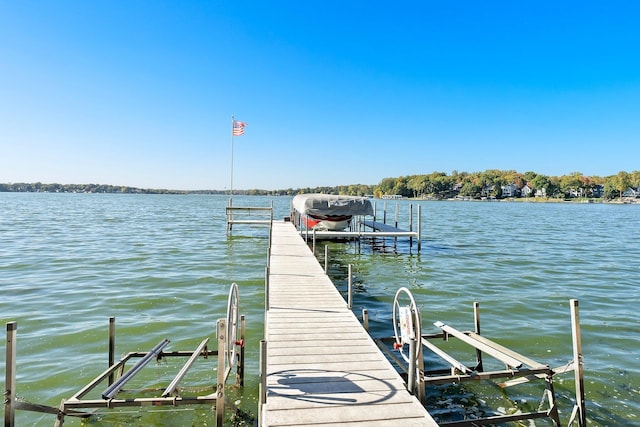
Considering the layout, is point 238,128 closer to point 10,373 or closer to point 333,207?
point 333,207

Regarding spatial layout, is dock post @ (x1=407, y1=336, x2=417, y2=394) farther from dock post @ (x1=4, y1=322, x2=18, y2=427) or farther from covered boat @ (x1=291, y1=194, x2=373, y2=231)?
covered boat @ (x1=291, y1=194, x2=373, y2=231)

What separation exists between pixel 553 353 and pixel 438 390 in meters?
3.26

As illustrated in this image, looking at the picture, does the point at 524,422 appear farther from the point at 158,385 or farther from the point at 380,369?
the point at 158,385

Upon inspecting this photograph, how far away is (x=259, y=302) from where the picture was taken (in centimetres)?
1140

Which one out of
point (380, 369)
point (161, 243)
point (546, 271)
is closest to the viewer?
point (380, 369)

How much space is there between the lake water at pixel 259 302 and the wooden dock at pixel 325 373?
1.07 m

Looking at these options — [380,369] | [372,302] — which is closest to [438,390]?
[380,369]

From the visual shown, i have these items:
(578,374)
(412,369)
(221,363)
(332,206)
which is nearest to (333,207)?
(332,206)

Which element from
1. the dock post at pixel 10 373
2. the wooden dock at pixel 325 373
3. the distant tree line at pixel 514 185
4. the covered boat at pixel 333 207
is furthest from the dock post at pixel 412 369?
the distant tree line at pixel 514 185

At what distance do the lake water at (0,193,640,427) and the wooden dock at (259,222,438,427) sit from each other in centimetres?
107

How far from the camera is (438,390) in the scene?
6.30m

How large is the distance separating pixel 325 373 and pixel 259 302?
22.2 feet

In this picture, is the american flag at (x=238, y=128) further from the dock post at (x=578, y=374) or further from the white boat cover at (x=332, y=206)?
the dock post at (x=578, y=374)

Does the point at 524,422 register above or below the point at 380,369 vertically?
below
